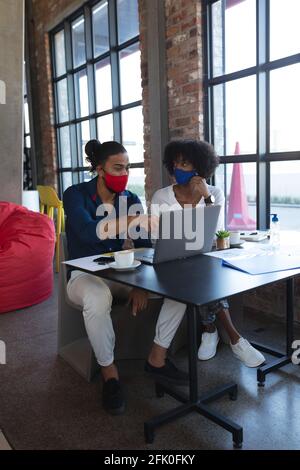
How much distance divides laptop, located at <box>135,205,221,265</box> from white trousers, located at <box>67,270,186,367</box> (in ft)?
0.77

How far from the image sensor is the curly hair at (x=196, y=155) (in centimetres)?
270

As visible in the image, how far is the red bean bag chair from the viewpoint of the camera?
3.33 meters

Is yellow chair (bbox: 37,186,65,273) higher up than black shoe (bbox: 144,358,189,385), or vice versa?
yellow chair (bbox: 37,186,65,273)

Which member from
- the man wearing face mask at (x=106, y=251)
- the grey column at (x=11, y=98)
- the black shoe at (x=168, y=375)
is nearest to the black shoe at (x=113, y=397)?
the man wearing face mask at (x=106, y=251)

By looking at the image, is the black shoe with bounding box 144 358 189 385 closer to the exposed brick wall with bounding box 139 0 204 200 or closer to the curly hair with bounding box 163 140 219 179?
the curly hair with bounding box 163 140 219 179

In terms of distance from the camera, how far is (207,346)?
246 centimetres

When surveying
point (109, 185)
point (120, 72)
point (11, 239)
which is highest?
point (120, 72)

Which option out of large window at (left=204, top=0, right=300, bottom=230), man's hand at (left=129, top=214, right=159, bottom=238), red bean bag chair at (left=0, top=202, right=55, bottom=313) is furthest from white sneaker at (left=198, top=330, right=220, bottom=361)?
red bean bag chair at (left=0, top=202, right=55, bottom=313)
